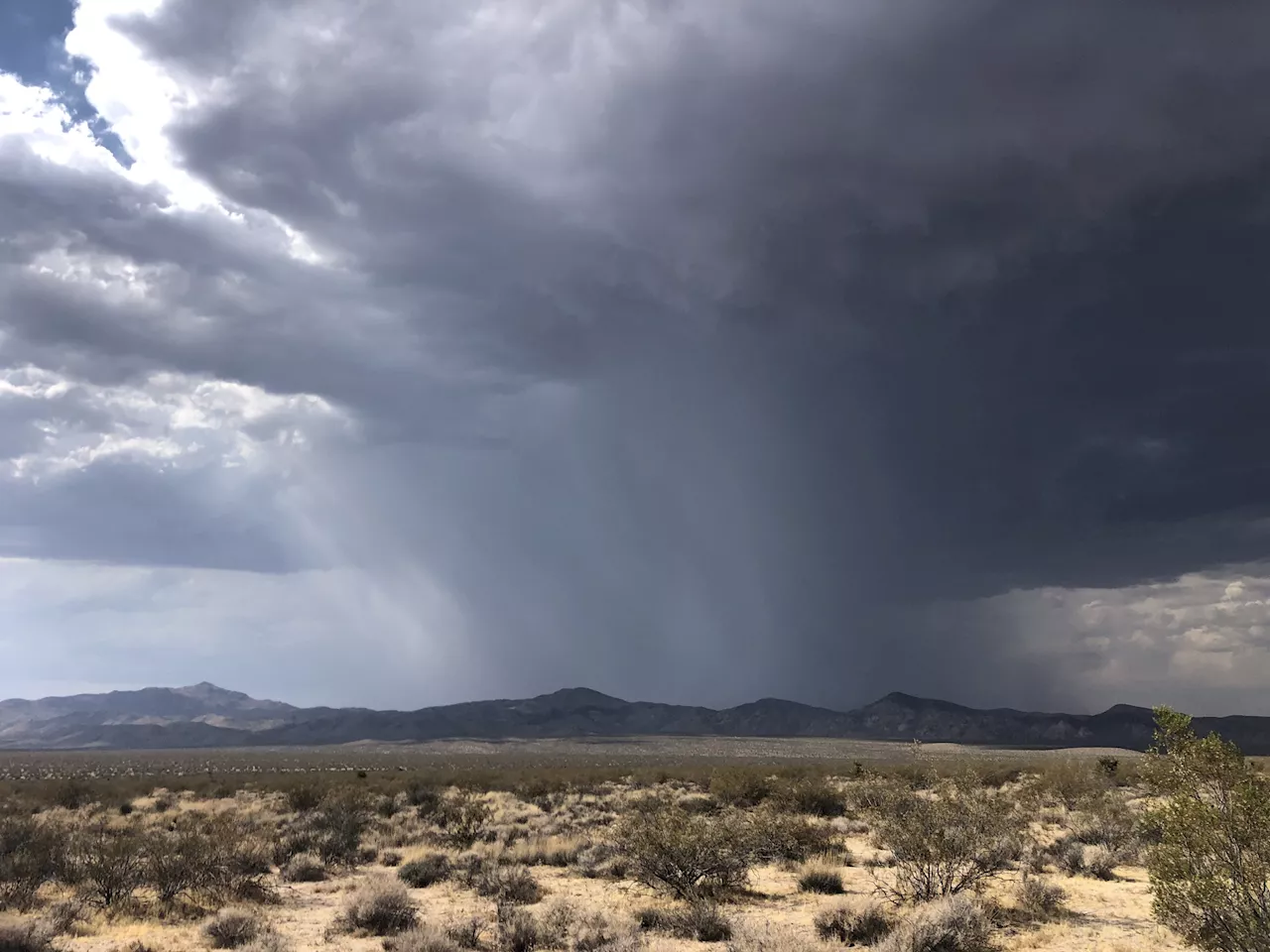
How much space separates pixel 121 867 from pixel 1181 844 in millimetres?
18869

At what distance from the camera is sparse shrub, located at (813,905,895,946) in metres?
13.6

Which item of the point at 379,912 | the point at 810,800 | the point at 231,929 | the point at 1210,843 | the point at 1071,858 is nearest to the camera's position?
the point at 1210,843

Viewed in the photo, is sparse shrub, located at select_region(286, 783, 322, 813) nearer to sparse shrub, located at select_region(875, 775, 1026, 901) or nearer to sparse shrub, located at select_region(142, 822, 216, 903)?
sparse shrub, located at select_region(142, 822, 216, 903)

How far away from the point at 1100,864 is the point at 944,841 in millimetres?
7469

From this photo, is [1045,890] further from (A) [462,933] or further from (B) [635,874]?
(A) [462,933]

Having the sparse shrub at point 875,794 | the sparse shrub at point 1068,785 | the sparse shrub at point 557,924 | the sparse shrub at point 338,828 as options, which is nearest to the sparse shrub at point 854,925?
the sparse shrub at point 875,794

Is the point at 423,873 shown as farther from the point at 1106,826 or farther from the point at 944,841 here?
the point at 1106,826

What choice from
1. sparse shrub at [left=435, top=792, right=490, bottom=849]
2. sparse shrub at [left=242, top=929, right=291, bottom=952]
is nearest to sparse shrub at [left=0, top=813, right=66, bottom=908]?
sparse shrub at [left=242, top=929, right=291, bottom=952]

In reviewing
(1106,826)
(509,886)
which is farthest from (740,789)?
(509,886)

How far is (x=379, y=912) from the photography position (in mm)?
15164

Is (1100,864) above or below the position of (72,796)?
above

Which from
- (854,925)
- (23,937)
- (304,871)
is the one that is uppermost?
(23,937)

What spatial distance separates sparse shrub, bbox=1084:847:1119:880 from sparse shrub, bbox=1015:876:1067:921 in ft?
11.3

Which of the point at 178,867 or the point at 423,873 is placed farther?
the point at 423,873
